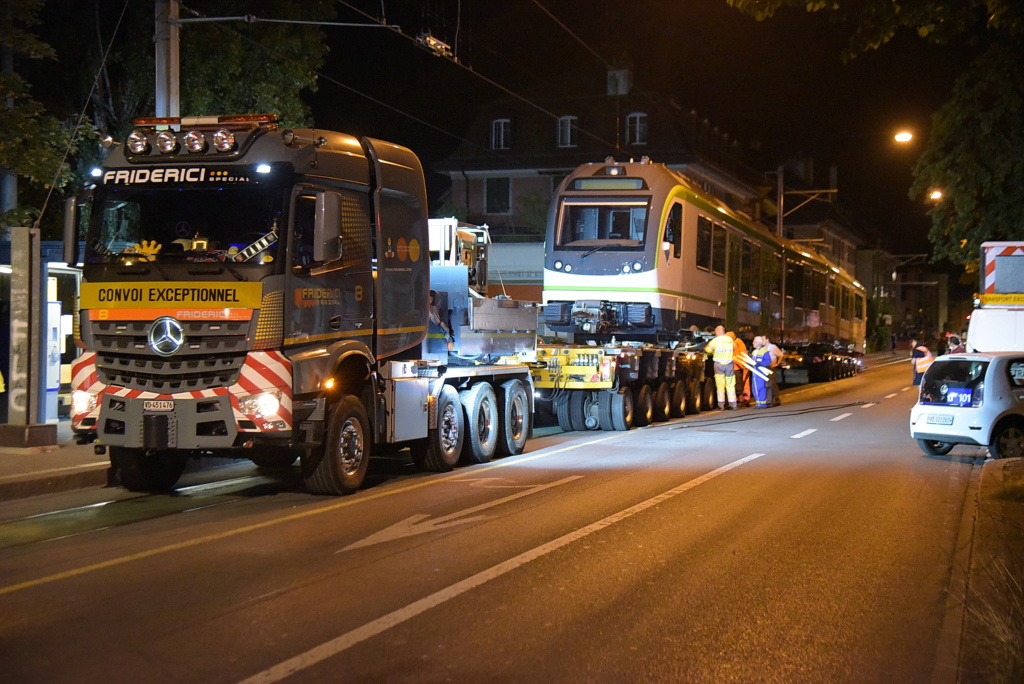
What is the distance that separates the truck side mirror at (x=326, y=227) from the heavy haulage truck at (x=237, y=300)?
0.01 metres

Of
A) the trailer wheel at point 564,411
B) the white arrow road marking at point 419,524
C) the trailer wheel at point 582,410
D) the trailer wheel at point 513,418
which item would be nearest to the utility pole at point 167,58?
the trailer wheel at point 513,418

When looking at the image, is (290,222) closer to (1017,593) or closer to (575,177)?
(1017,593)

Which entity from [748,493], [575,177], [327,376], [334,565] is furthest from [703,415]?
[334,565]

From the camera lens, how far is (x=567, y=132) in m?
53.8

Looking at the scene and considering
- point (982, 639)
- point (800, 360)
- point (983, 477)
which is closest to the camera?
point (982, 639)

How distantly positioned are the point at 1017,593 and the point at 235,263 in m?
7.02

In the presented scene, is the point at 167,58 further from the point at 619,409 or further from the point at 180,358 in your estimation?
the point at 619,409

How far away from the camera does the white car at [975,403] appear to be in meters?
14.4

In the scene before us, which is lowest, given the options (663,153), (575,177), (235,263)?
(235,263)

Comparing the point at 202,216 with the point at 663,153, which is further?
the point at 663,153

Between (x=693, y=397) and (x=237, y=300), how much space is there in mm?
15611

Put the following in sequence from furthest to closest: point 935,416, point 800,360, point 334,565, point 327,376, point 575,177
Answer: point 800,360 < point 575,177 < point 935,416 < point 327,376 < point 334,565

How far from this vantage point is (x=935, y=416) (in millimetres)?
14953

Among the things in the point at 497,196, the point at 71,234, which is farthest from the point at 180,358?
the point at 497,196
